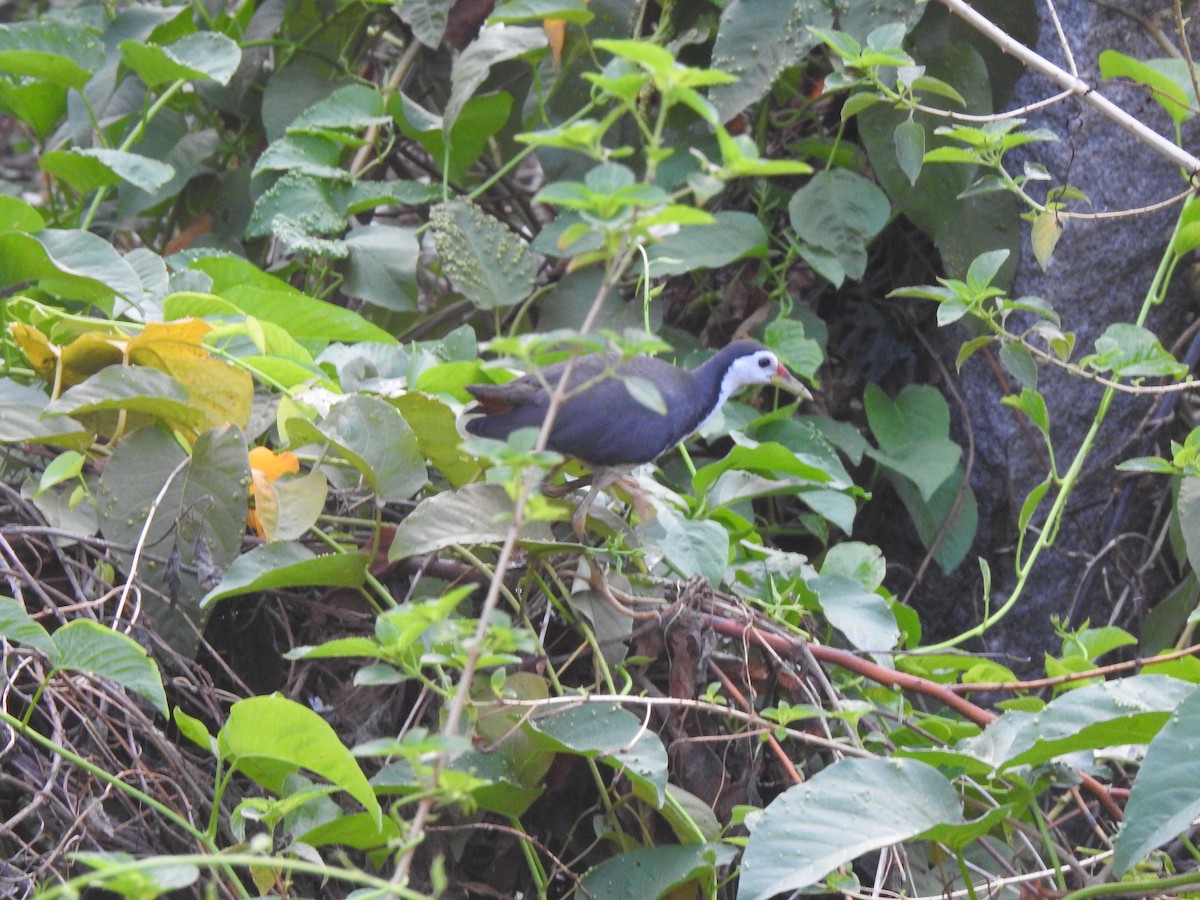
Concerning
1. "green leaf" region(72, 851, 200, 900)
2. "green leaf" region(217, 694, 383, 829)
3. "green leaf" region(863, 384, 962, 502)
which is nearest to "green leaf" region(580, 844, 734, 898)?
"green leaf" region(217, 694, 383, 829)

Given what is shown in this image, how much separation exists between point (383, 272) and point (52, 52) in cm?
87

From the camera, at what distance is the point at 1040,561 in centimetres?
246

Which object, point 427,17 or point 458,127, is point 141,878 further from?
point 427,17

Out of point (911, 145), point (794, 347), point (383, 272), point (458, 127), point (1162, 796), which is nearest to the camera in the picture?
point (1162, 796)

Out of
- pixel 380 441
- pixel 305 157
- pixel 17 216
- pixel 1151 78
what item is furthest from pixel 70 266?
pixel 1151 78

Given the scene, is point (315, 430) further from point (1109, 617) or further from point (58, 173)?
point (1109, 617)

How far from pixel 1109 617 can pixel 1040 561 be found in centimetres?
17

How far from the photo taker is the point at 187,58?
2383 millimetres

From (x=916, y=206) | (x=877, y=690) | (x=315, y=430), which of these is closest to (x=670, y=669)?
(x=877, y=690)

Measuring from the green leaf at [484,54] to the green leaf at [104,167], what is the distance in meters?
0.57

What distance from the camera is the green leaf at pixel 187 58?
91.3 inches

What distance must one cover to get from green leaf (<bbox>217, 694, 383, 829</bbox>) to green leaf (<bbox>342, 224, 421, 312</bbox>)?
141 centimetres

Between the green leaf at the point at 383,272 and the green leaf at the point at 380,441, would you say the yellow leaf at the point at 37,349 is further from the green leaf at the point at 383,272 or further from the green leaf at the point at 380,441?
the green leaf at the point at 383,272

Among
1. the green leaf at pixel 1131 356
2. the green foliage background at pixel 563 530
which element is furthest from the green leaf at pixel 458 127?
the green leaf at pixel 1131 356
